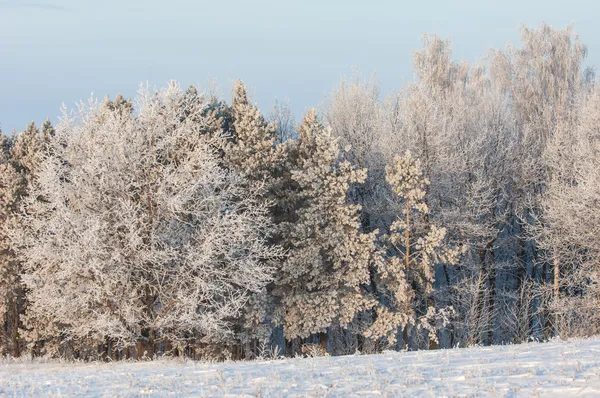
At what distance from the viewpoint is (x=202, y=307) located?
26703mm

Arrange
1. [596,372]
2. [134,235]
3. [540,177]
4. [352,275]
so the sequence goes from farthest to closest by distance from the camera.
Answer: [540,177] → [352,275] → [134,235] → [596,372]

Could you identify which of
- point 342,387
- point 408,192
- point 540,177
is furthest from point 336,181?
point 342,387

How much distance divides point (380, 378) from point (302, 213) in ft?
68.9

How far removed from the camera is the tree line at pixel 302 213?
2458cm

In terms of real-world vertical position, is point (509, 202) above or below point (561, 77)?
below

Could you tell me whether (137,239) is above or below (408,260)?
above

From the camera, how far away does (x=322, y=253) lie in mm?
31609

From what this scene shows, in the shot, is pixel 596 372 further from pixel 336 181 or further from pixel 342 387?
pixel 336 181

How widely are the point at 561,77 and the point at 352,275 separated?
67.7 ft

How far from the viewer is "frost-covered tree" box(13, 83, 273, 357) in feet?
77.0

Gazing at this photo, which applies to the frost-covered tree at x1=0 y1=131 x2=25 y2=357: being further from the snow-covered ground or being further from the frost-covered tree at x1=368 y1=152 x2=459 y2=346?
the snow-covered ground

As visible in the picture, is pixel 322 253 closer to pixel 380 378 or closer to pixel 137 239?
pixel 137 239

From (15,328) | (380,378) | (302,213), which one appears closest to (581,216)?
(302,213)

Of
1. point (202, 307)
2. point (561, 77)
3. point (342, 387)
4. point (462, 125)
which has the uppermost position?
point (561, 77)
